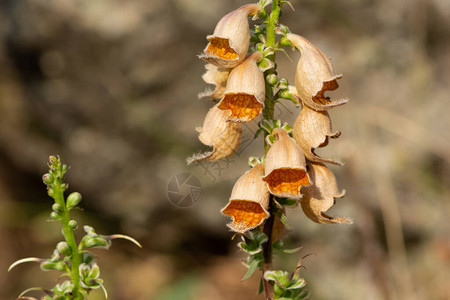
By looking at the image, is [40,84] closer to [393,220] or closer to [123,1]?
[123,1]

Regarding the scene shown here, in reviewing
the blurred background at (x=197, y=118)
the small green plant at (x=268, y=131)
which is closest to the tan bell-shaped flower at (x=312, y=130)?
the small green plant at (x=268, y=131)

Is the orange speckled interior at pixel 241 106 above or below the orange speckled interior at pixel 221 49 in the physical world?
below

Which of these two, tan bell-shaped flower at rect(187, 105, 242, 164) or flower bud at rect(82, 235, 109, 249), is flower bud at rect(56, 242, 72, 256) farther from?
tan bell-shaped flower at rect(187, 105, 242, 164)

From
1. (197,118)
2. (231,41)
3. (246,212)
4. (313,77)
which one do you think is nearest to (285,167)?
(246,212)

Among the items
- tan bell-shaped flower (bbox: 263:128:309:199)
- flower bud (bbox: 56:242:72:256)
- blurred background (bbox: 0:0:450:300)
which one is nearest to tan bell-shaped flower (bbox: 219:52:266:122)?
tan bell-shaped flower (bbox: 263:128:309:199)

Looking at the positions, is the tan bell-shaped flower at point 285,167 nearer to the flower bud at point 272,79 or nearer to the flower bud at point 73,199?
the flower bud at point 272,79

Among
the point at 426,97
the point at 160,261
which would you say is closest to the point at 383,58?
the point at 426,97
